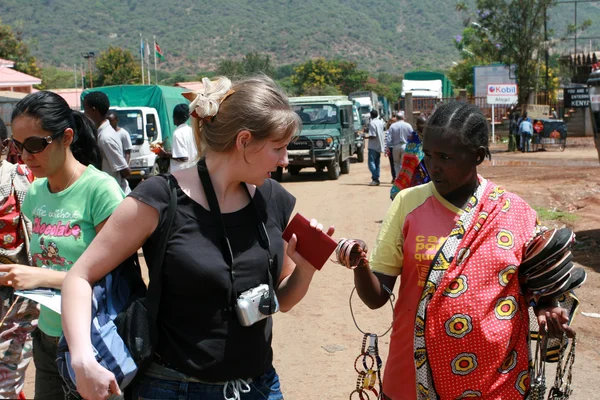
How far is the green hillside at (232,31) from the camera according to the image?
153 metres

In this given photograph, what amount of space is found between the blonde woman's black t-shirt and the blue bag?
3 cm

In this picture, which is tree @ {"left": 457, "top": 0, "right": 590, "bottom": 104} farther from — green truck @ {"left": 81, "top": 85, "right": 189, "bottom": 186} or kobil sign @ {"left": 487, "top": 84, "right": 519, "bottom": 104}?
green truck @ {"left": 81, "top": 85, "right": 189, "bottom": 186}

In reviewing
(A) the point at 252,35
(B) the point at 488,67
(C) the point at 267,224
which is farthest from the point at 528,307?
(A) the point at 252,35

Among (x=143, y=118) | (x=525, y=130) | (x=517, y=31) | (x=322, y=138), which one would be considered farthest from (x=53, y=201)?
(x=517, y=31)

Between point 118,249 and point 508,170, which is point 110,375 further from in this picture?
point 508,170

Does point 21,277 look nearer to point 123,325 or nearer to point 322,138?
point 123,325

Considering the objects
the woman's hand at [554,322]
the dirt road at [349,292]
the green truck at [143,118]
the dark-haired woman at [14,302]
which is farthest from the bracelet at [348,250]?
the green truck at [143,118]

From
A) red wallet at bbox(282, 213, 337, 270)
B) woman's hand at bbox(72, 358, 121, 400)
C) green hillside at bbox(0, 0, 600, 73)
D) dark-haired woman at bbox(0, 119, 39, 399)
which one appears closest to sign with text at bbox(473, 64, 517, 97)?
dark-haired woman at bbox(0, 119, 39, 399)

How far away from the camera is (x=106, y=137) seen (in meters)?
8.03

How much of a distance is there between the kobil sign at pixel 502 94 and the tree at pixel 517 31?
9.29ft

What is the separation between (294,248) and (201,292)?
38 centimetres

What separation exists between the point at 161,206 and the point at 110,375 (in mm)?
515

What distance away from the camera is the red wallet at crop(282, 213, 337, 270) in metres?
2.46

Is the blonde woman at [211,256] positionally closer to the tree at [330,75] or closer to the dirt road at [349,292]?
the dirt road at [349,292]
